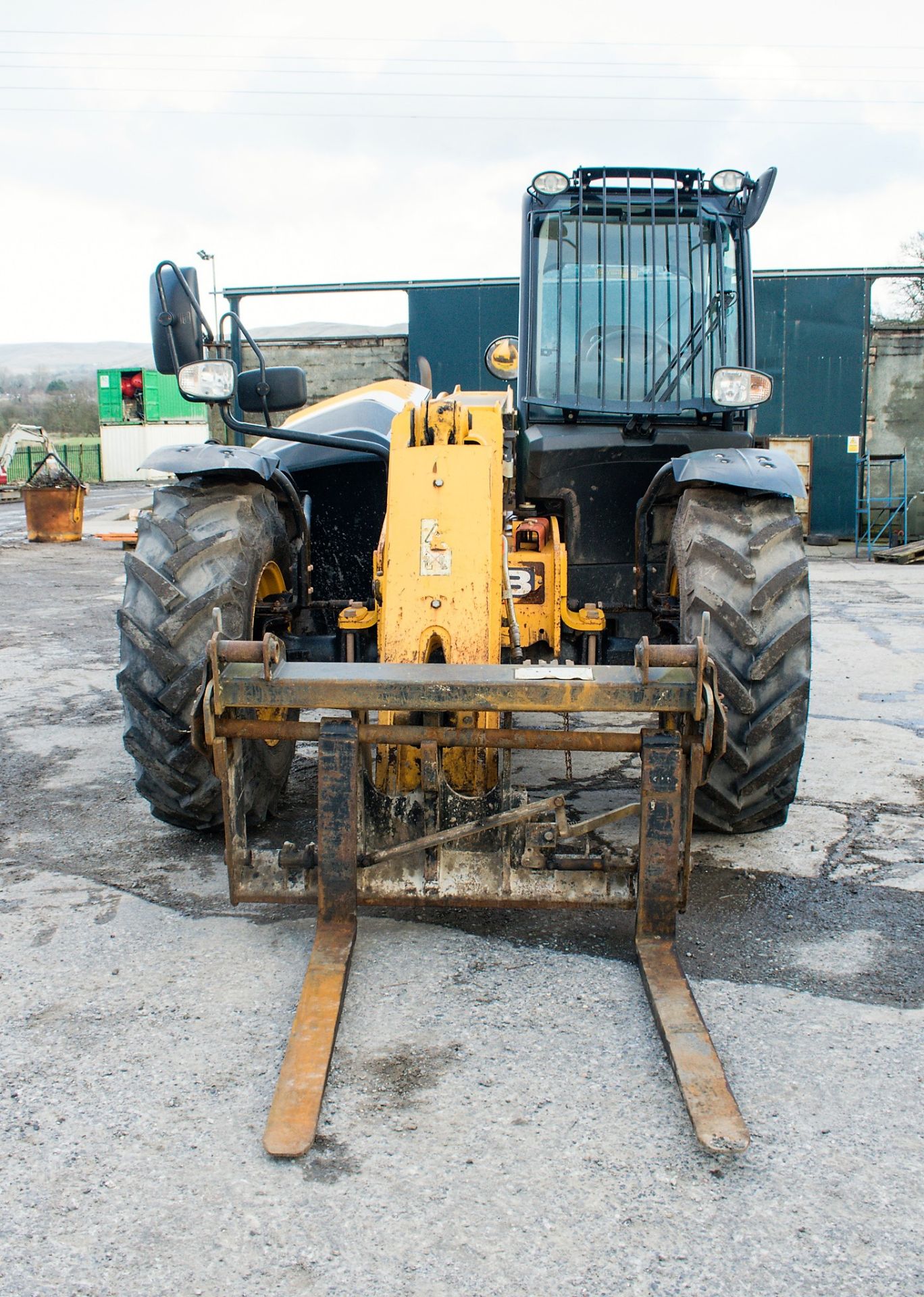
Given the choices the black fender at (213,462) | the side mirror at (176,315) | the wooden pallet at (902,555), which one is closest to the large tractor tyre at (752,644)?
the black fender at (213,462)

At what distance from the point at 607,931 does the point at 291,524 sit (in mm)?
2401

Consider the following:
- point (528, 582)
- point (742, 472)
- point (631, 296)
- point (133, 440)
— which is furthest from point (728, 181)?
point (133, 440)

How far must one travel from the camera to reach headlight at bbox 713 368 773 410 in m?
4.56

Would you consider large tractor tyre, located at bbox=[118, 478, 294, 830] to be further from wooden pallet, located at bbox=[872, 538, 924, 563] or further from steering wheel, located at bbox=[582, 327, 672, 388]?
wooden pallet, located at bbox=[872, 538, 924, 563]

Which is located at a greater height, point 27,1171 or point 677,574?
point 677,574

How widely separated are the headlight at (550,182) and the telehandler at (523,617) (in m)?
0.01

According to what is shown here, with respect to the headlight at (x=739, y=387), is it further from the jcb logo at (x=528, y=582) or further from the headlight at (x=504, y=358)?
the headlight at (x=504, y=358)

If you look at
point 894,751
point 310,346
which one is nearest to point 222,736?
point 894,751

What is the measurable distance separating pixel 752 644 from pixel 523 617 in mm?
1019

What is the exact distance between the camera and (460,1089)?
108 inches

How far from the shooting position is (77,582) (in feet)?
46.3

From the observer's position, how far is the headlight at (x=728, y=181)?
536 cm

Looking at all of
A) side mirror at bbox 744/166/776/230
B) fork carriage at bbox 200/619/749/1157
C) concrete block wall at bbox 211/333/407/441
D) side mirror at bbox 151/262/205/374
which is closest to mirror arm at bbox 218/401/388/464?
side mirror at bbox 151/262/205/374

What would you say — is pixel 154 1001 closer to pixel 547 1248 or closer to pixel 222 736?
pixel 222 736
